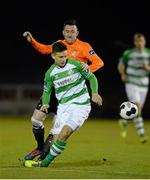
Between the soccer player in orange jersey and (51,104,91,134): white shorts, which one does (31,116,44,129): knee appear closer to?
the soccer player in orange jersey

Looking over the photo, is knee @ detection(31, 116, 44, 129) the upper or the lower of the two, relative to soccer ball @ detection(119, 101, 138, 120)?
lower

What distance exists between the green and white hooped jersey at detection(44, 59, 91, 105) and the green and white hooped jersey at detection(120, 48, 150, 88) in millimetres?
5958

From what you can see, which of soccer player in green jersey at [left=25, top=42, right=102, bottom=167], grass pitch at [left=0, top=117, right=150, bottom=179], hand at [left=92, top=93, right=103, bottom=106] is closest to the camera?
grass pitch at [left=0, top=117, right=150, bottom=179]

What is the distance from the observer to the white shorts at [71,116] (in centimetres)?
1023

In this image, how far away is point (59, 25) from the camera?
3234 cm

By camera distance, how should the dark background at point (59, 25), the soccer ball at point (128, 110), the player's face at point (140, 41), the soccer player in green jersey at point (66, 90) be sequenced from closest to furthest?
the soccer player in green jersey at point (66, 90) → the soccer ball at point (128, 110) → the player's face at point (140, 41) → the dark background at point (59, 25)

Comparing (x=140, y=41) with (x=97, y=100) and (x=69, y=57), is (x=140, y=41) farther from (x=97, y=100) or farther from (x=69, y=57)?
(x=97, y=100)

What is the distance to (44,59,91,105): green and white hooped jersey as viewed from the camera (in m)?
10.5

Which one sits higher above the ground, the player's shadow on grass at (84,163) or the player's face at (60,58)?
the player's face at (60,58)

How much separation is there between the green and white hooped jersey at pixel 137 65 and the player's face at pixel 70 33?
5.24 metres

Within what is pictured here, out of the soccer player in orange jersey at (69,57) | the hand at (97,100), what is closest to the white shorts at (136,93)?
the soccer player in orange jersey at (69,57)

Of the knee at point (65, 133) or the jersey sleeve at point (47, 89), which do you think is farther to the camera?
the jersey sleeve at point (47, 89)

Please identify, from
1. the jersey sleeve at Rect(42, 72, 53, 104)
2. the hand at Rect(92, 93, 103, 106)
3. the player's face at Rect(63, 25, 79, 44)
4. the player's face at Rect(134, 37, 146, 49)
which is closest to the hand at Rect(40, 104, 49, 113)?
the jersey sleeve at Rect(42, 72, 53, 104)

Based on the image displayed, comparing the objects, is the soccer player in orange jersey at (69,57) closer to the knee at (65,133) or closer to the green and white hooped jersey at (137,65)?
the knee at (65,133)
